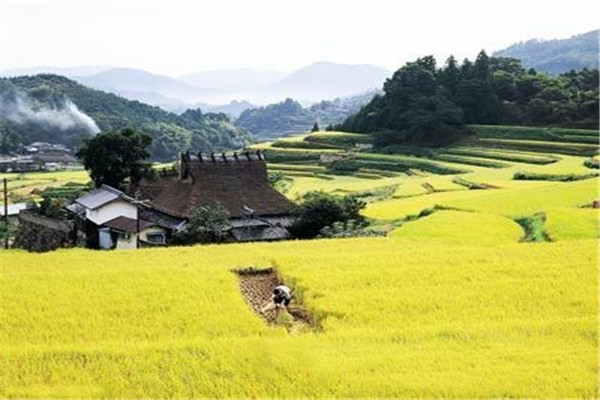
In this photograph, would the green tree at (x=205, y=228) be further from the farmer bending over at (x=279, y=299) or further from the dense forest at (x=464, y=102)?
the dense forest at (x=464, y=102)

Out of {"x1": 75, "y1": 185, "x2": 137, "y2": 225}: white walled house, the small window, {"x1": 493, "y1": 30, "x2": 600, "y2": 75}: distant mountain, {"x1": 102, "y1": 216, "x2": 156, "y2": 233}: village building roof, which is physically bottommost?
the small window

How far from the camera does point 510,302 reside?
11.8 metres

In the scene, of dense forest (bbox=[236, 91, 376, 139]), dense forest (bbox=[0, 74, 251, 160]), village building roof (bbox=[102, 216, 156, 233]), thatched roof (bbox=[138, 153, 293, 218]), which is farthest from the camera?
dense forest (bbox=[236, 91, 376, 139])

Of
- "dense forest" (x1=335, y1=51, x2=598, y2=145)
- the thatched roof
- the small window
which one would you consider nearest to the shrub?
the thatched roof

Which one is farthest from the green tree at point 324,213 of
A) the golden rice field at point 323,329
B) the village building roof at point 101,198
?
the golden rice field at point 323,329

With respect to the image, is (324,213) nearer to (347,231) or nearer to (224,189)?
(347,231)

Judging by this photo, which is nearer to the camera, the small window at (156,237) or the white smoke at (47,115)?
the small window at (156,237)

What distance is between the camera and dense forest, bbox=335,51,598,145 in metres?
48.7

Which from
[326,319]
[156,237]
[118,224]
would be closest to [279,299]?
[326,319]

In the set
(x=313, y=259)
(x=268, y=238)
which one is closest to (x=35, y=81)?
(x=268, y=238)

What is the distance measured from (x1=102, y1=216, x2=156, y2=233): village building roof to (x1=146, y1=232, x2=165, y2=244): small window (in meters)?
0.31

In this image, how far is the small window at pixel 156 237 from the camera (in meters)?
23.1

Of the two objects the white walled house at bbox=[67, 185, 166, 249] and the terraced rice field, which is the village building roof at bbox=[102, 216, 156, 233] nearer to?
the white walled house at bbox=[67, 185, 166, 249]

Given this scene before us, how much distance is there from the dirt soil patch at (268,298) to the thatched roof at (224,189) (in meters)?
9.74
